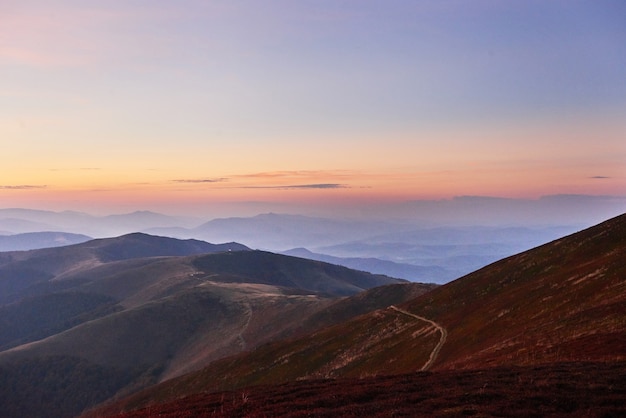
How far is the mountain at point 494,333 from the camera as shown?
111 feet

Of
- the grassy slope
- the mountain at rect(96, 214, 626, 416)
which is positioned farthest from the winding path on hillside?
the grassy slope

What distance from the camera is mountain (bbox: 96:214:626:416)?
33781 mm

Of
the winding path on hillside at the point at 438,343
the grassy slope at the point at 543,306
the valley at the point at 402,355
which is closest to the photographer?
the valley at the point at 402,355

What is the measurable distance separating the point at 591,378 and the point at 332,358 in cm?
6335

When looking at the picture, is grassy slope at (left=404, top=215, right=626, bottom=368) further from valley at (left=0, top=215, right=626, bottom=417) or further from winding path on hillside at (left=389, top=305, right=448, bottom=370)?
winding path on hillside at (left=389, top=305, right=448, bottom=370)

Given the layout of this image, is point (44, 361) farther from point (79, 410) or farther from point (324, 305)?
point (324, 305)

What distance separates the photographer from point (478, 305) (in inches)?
2916

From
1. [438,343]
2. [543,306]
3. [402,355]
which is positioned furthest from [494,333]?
[402,355]

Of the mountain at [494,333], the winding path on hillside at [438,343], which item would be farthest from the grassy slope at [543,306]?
the winding path on hillside at [438,343]

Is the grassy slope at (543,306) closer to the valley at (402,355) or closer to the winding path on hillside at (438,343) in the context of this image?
the valley at (402,355)

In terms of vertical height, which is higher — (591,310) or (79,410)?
(591,310)

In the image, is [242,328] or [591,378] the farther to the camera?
[242,328]

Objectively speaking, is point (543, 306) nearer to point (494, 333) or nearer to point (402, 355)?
point (494, 333)

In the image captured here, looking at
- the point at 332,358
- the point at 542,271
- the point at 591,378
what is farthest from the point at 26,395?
the point at 591,378
